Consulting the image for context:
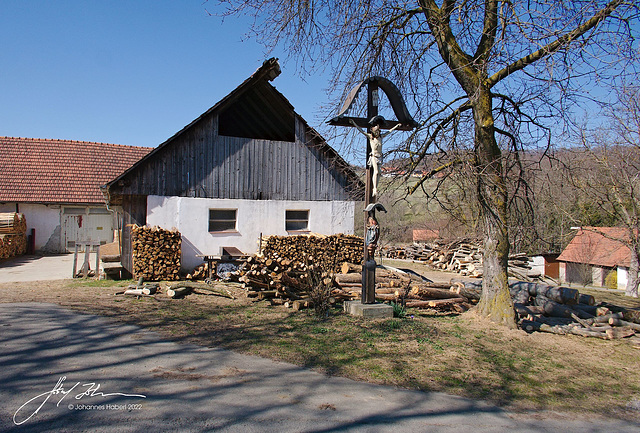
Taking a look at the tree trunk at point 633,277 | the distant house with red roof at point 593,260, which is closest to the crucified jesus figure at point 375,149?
the tree trunk at point 633,277

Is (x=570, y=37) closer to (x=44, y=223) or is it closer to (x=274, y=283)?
(x=274, y=283)

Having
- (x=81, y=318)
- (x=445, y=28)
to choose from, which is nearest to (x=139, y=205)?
(x=81, y=318)

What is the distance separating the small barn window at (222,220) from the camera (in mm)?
14344

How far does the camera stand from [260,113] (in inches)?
628

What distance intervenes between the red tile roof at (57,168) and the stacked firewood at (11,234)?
1577 mm

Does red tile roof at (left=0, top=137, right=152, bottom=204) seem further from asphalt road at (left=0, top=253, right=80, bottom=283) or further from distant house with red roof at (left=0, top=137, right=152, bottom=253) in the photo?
asphalt road at (left=0, top=253, right=80, bottom=283)

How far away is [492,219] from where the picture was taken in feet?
29.0

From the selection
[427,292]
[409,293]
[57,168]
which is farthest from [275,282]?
[57,168]

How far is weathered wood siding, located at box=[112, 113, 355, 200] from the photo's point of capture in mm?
13547

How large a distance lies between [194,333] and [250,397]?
297 cm

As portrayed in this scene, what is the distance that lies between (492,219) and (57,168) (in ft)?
77.1

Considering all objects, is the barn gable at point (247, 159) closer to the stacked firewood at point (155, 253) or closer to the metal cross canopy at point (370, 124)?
the stacked firewood at point (155, 253)

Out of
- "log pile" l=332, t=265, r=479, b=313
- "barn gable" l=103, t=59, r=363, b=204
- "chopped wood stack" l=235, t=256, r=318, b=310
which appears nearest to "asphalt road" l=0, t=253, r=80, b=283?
"barn gable" l=103, t=59, r=363, b=204

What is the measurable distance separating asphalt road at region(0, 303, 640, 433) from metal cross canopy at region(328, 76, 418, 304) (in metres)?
3.23
